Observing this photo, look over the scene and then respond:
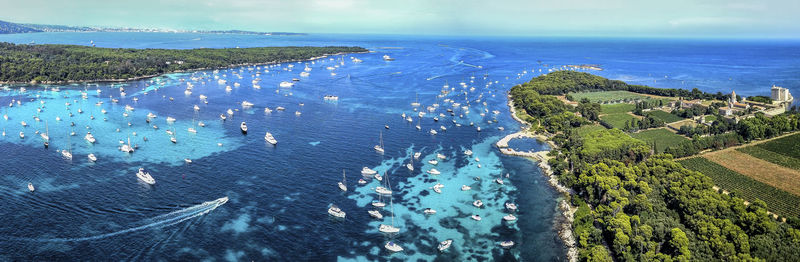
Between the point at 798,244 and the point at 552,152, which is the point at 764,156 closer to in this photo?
the point at 552,152

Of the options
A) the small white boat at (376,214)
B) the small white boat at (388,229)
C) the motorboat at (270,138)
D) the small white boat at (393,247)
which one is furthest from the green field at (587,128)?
the motorboat at (270,138)

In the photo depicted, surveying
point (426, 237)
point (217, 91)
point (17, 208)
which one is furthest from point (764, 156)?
point (217, 91)

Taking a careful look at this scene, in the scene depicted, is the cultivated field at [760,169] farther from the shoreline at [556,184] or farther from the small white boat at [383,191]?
the small white boat at [383,191]

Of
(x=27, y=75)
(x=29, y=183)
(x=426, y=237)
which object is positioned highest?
(x=27, y=75)

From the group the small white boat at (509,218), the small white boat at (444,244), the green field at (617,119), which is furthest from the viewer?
the green field at (617,119)

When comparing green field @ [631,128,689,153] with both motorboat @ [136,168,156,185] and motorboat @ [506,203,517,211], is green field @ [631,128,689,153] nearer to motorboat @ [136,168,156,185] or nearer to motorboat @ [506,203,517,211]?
motorboat @ [506,203,517,211]

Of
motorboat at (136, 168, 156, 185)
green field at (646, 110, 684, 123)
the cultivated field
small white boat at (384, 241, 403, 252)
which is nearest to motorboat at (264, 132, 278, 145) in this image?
motorboat at (136, 168, 156, 185)
